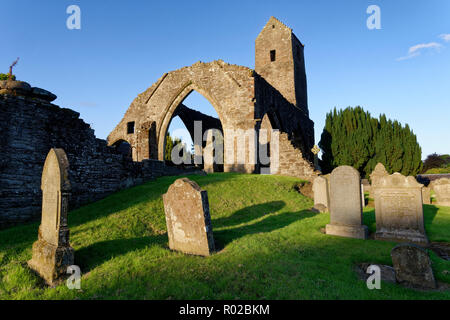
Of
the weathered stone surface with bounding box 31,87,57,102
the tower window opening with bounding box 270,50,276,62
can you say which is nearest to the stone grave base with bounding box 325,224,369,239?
the weathered stone surface with bounding box 31,87,57,102

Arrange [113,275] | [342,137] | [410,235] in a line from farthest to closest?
[342,137] → [410,235] → [113,275]

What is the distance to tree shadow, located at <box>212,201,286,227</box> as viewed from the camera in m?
7.59

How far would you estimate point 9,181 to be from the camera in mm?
7211

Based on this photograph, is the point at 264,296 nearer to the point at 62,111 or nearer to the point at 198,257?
the point at 198,257

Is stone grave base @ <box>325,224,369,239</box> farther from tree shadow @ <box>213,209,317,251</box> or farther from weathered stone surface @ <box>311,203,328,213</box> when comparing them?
weathered stone surface @ <box>311,203,328,213</box>

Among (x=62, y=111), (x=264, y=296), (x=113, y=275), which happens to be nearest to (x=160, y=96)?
(x=62, y=111)

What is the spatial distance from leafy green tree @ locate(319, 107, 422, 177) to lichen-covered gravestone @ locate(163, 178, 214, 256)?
18.8 meters

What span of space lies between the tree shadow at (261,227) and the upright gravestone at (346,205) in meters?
1.31

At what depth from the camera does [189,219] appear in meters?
5.08

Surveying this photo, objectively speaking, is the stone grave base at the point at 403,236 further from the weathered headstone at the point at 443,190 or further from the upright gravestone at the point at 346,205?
the weathered headstone at the point at 443,190

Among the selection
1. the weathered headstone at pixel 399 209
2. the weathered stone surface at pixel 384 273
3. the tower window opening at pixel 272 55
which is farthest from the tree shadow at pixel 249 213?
the tower window opening at pixel 272 55

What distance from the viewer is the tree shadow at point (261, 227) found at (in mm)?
5526
